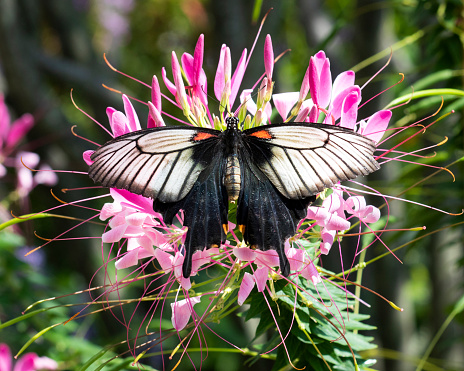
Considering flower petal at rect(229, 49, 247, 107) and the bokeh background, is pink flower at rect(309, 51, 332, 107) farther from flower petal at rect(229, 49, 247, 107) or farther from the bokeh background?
the bokeh background

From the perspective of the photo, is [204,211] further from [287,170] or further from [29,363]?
[29,363]

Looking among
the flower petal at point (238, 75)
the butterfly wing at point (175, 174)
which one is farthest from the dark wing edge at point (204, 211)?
the flower petal at point (238, 75)

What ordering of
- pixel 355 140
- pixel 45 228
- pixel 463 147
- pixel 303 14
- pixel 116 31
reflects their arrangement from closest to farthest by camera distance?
pixel 355 140, pixel 463 147, pixel 303 14, pixel 45 228, pixel 116 31

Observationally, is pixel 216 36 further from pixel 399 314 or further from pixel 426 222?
pixel 399 314

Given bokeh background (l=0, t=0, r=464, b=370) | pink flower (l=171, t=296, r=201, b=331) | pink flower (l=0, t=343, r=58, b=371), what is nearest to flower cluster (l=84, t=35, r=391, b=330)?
pink flower (l=171, t=296, r=201, b=331)

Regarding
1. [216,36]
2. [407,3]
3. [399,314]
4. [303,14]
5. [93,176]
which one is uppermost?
[303,14]

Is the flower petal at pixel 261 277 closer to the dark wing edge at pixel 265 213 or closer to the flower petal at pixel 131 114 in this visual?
the dark wing edge at pixel 265 213

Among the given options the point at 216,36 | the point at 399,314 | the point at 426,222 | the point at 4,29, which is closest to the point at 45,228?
the point at 4,29
